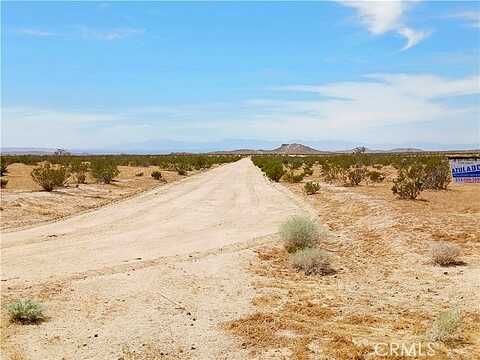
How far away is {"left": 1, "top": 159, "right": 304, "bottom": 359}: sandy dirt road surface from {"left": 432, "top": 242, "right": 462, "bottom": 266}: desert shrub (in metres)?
4.59

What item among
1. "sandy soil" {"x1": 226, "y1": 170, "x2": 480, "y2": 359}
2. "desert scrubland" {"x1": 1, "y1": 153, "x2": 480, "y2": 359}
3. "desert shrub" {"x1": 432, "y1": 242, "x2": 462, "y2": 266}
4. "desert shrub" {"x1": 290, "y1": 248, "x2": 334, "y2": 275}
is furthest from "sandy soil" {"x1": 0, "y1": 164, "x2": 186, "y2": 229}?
"desert shrub" {"x1": 432, "y1": 242, "x2": 462, "y2": 266}

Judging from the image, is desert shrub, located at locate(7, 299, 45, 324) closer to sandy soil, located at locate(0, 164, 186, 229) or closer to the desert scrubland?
A: the desert scrubland

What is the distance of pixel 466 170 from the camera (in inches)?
650

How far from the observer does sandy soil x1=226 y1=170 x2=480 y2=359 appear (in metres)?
7.88

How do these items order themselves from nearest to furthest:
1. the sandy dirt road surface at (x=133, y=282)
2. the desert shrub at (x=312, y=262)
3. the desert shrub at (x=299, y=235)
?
the sandy dirt road surface at (x=133, y=282) → the desert shrub at (x=312, y=262) → the desert shrub at (x=299, y=235)

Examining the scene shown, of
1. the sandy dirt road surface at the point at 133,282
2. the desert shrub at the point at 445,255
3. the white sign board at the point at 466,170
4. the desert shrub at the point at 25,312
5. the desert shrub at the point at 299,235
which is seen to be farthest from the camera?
the white sign board at the point at 466,170

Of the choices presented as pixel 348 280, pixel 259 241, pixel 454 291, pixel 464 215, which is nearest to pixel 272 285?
pixel 348 280

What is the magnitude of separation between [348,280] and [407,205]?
12474 mm

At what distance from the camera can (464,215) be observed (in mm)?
19734

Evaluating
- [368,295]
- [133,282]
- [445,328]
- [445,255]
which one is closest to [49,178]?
[133,282]

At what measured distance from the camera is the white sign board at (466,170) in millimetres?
16219

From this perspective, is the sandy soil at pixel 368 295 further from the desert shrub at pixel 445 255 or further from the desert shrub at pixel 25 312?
the desert shrub at pixel 25 312

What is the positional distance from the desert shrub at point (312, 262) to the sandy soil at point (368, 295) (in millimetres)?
283

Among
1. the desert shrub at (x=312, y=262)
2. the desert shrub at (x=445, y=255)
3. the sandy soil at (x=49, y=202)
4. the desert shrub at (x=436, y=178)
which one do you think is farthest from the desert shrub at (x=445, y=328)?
the desert shrub at (x=436, y=178)
